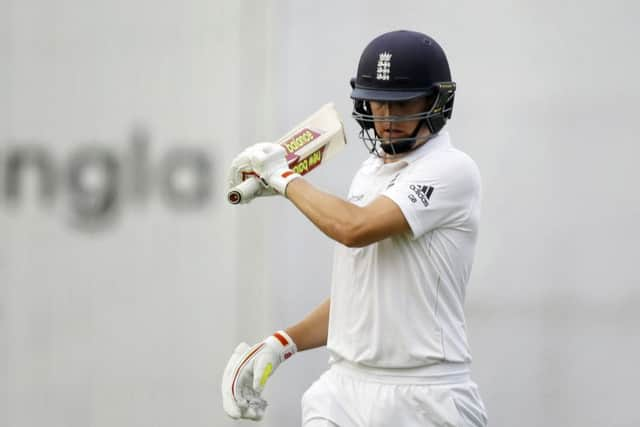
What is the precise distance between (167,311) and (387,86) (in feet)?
5.51

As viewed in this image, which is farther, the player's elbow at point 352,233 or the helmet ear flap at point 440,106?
the helmet ear flap at point 440,106

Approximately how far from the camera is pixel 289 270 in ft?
11.7

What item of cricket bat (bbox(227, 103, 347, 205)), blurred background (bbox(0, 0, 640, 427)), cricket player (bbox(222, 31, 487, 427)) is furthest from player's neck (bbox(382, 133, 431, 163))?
blurred background (bbox(0, 0, 640, 427))

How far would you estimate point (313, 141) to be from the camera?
8.13ft

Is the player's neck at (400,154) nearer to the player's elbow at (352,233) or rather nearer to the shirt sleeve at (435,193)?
the shirt sleeve at (435,193)

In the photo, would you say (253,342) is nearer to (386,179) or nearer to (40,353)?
(40,353)

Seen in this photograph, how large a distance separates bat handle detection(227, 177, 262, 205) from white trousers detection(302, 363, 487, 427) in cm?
46

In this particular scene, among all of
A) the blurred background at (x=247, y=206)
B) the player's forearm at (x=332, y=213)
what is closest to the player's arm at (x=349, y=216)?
the player's forearm at (x=332, y=213)

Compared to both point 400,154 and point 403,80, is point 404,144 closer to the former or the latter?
point 400,154

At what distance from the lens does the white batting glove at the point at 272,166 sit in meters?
2.31

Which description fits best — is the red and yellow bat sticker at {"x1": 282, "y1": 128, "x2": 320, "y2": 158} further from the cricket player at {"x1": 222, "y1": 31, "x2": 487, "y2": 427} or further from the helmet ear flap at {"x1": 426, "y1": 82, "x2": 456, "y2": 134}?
the helmet ear flap at {"x1": 426, "y1": 82, "x2": 456, "y2": 134}

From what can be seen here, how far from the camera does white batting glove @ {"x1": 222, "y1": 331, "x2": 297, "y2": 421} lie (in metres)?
2.54

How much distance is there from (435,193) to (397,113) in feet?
0.70

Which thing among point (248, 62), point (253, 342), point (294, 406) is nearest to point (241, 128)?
→ point (248, 62)
